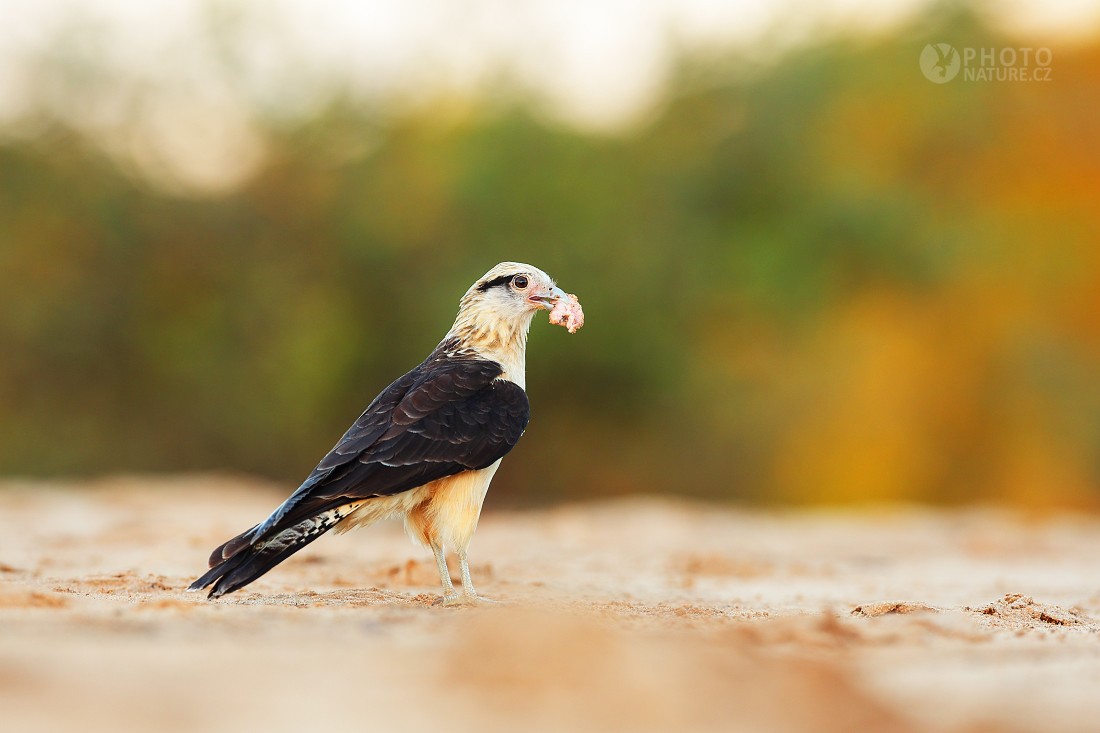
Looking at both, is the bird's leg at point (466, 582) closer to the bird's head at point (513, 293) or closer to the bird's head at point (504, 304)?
the bird's head at point (504, 304)

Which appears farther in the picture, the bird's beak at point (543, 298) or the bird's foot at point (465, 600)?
the bird's beak at point (543, 298)

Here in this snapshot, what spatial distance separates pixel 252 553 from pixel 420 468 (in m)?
0.93

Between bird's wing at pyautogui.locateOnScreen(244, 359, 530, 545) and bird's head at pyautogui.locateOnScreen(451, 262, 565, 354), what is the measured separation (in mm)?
351

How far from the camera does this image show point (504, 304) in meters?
7.48

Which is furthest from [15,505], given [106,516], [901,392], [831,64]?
[831,64]

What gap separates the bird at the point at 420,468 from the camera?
6.08 m

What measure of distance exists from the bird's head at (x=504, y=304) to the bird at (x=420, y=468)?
19mm

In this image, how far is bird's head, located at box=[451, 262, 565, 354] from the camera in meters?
7.42

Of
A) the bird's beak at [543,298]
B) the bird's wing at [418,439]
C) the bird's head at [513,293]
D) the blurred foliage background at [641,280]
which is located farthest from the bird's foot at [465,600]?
the blurred foliage background at [641,280]

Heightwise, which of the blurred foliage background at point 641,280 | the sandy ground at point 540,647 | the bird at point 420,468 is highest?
the blurred foliage background at point 641,280

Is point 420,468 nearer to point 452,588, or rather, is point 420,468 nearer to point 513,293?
point 452,588

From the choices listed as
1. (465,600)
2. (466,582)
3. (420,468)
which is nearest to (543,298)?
(420,468)

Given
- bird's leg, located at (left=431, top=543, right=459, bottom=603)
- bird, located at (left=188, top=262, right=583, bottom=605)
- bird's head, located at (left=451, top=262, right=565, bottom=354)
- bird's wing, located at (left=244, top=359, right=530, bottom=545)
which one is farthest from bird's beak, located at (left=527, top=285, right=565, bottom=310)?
bird's leg, located at (left=431, top=543, right=459, bottom=603)

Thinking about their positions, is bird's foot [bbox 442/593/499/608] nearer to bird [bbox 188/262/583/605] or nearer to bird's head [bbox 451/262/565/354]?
bird [bbox 188/262/583/605]
